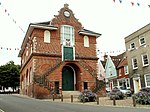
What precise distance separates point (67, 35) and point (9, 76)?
30244 mm

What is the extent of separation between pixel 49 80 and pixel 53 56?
125 inches

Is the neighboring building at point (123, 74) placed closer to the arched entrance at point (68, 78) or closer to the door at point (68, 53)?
the arched entrance at point (68, 78)

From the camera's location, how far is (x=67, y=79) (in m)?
28.5

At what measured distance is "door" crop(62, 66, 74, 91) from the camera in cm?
2796

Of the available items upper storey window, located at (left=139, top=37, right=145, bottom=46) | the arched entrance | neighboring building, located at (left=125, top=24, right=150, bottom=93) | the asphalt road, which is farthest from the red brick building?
the asphalt road

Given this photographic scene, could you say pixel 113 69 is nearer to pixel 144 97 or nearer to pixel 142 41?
pixel 142 41

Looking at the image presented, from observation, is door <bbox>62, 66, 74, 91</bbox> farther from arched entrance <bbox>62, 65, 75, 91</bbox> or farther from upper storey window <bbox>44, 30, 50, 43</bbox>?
upper storey window <bbox>44, 30, 50, 43</bbox>

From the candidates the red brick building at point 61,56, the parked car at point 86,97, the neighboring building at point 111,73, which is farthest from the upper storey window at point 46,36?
the neighboring building at point 111,73

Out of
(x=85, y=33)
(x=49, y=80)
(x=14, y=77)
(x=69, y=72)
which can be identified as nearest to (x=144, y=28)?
(x=85, y=33)

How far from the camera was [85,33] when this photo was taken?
97.9ft

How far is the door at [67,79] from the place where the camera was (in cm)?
2796

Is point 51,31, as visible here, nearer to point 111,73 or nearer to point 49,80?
point 49,80

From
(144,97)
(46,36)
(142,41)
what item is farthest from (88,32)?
(144,97)

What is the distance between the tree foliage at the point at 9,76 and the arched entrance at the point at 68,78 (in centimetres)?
2859
